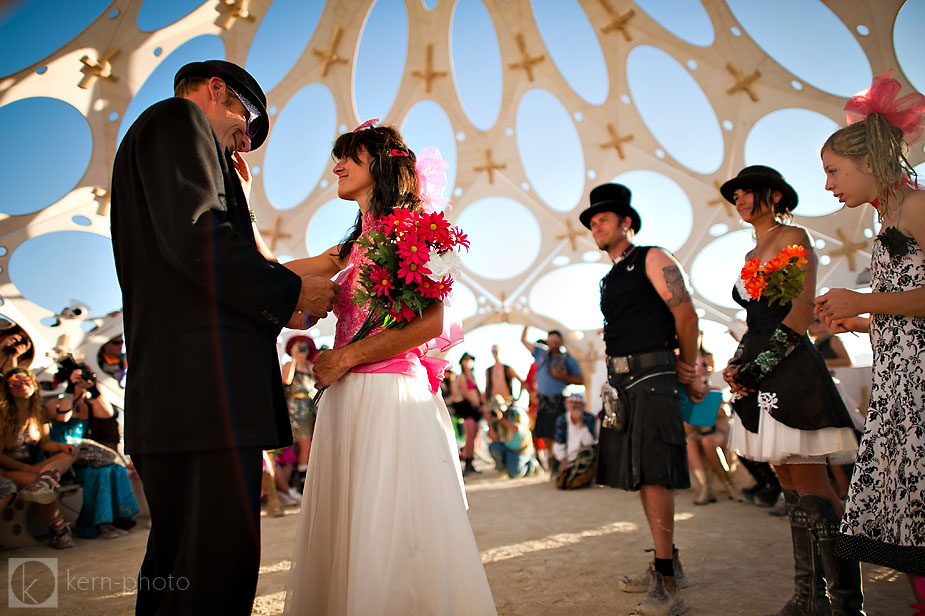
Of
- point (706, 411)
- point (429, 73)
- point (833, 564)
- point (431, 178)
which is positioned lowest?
point (833, 564)

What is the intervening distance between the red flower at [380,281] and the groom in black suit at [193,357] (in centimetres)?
34

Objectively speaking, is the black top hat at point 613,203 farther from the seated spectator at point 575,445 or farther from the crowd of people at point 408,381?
the seated spectator at point 575,445

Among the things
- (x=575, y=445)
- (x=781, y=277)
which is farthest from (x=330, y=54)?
(x=781, y=277)

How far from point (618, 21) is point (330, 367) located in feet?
53.3

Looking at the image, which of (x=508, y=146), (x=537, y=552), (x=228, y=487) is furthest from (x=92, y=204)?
(x=228, y=487)

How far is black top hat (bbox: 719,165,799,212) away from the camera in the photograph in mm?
3404

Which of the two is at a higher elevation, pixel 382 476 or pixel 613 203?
pixel 613 203

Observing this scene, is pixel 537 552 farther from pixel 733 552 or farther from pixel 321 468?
pixel 321 468

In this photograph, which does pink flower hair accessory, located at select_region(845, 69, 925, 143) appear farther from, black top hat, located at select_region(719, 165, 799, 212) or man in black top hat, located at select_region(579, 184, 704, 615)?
man in black top hat, located at select_region(579, 184, 704, 615)

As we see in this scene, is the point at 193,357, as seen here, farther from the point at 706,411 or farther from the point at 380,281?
the point at 706,411

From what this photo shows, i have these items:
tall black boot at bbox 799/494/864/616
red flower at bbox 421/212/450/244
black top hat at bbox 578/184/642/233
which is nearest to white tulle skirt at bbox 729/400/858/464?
tall black boot at bbox 799/494/864/616

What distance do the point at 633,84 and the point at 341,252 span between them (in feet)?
53.5

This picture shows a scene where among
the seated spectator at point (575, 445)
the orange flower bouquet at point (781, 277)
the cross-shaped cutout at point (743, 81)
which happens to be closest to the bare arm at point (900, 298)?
the orange flower bouquet at point (781, 277)

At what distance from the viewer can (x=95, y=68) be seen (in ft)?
43.9
